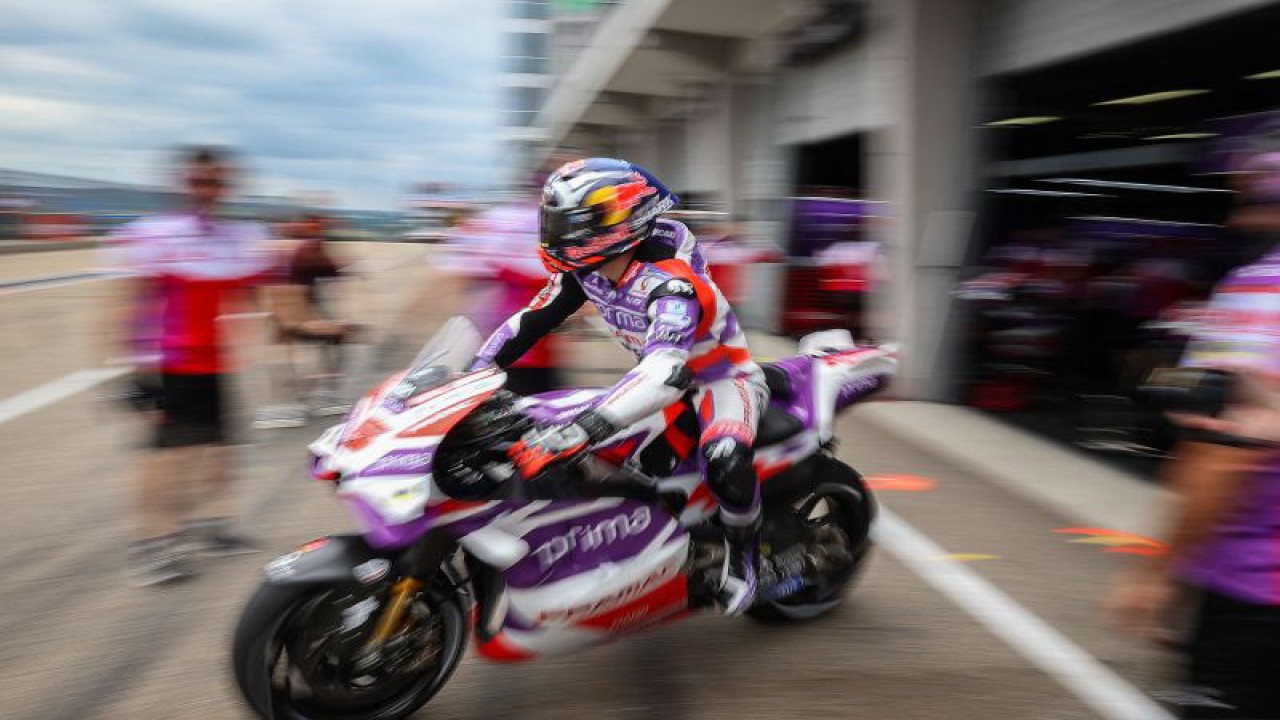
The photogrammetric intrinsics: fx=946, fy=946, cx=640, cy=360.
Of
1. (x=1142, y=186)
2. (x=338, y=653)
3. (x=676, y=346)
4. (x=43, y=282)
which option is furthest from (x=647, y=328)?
(x=43, y=282)

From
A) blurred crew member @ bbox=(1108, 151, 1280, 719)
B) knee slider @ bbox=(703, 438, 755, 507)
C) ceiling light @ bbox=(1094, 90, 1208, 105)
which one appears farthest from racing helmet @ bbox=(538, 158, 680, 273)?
ceiling light @ bbox=(1094, 90, 1208, 105)

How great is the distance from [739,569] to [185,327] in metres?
3.01

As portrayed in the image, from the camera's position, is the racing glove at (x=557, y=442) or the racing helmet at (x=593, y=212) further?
the racing helmet at (x=593, y=212)

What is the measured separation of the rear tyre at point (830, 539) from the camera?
3918mm

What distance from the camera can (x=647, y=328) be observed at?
3.39m

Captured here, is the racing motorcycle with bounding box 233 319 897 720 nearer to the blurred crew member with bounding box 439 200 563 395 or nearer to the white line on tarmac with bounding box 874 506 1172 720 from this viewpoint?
the white line on tarmac with bounding box 874 506 1172 720

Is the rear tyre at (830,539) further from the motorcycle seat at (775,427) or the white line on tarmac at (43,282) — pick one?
the white line on tarmac at (43,282)

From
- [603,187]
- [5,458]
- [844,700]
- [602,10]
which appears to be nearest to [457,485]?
[603,187]

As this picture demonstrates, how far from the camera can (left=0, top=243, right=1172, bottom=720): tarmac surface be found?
3.39 m

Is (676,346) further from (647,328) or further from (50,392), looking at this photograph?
(50,392)

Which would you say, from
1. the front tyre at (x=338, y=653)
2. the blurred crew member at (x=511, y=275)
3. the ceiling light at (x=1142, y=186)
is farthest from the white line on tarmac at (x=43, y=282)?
the front tyre at (x=338, y=653)

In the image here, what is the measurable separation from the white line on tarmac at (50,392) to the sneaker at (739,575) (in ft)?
21.0

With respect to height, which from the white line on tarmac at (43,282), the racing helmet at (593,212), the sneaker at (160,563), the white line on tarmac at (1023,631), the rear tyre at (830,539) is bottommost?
the white line on tarmac at (43,282)

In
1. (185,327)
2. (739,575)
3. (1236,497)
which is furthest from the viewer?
(185,327)
